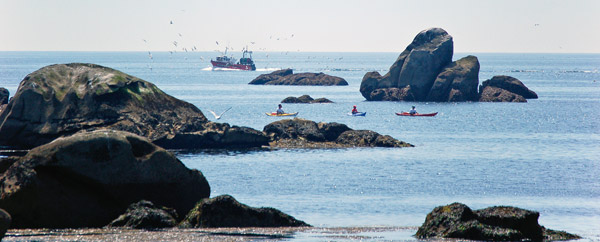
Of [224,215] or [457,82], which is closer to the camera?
[224,215]

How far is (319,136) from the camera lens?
5259 cm

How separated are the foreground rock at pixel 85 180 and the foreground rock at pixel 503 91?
88427 mm

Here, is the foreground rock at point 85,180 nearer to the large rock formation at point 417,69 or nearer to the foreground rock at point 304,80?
the large rock formation at point 417,69

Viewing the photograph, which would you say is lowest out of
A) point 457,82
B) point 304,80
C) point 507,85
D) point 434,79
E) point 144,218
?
point 304,80

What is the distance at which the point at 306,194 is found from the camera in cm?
3459

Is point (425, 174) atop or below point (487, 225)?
below

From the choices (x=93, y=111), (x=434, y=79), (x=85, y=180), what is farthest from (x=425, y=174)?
(x=434, y=79)

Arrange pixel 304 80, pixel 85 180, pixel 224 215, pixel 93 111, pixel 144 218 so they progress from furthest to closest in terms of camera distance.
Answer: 1. pixel 304 80
2. pixel 93 111
3. pixel 85 180
4. pixel 224 215
5. pixel 144 218

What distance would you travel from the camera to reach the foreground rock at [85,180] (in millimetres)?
22438

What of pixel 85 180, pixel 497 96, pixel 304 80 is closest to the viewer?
pixel 85 180

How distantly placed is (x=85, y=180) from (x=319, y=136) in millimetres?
30365

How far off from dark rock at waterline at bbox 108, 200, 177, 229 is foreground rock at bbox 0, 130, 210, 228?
2.80ft

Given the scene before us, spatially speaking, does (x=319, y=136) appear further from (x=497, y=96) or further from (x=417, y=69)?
(x=497, y=96)

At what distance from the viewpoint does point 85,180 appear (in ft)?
75.9
